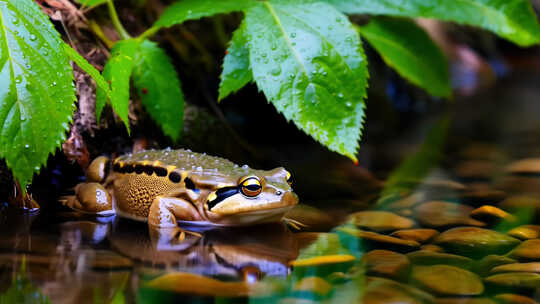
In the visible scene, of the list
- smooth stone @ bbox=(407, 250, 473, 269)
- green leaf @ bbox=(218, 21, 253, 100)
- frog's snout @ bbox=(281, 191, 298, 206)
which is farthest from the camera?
green leaf @ bbox=(218, 21, 253, 100)

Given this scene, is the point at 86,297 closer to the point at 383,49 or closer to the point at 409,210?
the point at 409,210

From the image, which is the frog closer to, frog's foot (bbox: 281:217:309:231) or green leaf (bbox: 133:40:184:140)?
frog's foot (bbox: 281:217:309:231)

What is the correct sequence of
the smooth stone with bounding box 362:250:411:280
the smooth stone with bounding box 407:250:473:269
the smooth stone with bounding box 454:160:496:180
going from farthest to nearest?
1. the smooth stone with bounding box 454:160:496:180
2. the smooth stone with bounding box 407:250:473:269
3. the smooth stone with bounding box 362:250:411:280

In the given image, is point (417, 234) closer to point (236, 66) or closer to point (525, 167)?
point (236, 66)

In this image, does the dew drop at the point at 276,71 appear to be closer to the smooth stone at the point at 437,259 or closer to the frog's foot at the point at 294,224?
the frog's foot at the point at 294,224

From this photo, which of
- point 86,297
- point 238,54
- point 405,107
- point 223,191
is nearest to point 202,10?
point 238,54

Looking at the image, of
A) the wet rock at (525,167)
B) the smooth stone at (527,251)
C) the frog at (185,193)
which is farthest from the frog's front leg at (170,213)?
the wet rock at (525,167)

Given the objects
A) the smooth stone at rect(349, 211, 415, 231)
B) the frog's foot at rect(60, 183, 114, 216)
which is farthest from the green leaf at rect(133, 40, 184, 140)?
the smooth stone at rect(349, 211, 415, 231)
